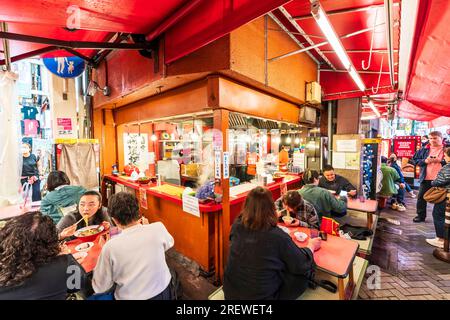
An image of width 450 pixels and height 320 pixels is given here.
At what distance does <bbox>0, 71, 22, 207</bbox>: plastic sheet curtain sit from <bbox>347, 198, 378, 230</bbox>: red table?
5.35 m

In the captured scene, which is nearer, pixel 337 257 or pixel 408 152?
pixel 337 257

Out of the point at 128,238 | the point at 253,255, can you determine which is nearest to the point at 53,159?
the point at 128,238

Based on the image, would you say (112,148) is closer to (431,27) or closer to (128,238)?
(128,238)

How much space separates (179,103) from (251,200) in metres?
2.62

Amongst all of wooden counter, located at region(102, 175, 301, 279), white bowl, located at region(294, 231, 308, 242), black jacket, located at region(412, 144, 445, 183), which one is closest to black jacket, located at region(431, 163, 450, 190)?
black jacket, located at region(412, 144, 445, 183)

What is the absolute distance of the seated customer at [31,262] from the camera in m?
1.42

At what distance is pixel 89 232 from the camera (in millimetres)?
2729

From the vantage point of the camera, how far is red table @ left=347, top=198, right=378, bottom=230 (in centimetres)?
411

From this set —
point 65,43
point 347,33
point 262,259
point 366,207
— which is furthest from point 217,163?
point 347,33

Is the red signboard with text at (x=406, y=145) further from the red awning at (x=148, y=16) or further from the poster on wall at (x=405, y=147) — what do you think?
the red awning at (x=148, y=16)

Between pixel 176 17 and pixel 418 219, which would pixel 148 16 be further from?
pixel 418 219

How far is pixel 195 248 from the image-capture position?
383 cm

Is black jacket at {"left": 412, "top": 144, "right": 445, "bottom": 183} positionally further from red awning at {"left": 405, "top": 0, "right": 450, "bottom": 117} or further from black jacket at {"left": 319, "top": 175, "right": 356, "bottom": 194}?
black jacket at {"left": 319, "top": 175, "right": 356, "bottom": 194}

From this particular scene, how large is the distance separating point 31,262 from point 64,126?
5830mm
